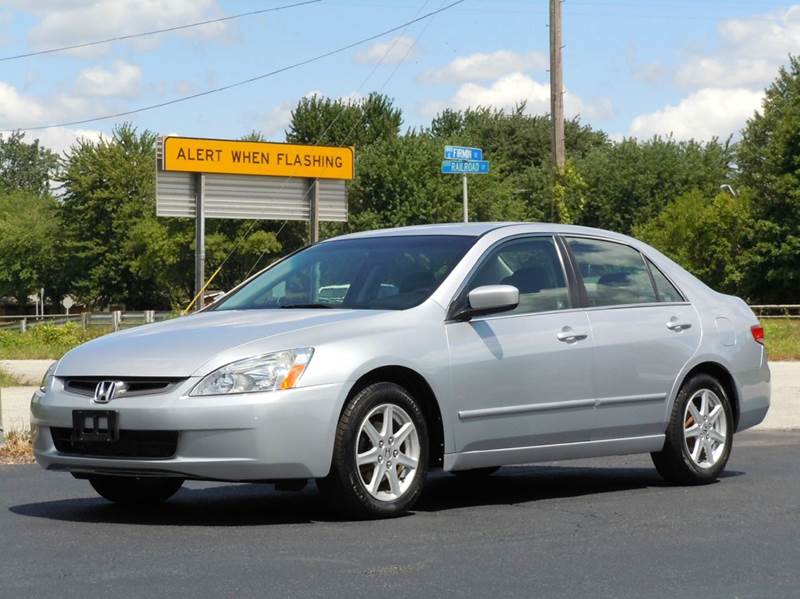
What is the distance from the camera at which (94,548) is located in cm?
699

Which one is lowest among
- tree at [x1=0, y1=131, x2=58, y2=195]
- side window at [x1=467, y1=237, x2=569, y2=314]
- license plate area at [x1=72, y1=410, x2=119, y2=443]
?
license plate area at [x1=72, y1=410, x2=119, y2=443]

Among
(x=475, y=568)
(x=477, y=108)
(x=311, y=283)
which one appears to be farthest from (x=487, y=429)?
(x=477, y=108)

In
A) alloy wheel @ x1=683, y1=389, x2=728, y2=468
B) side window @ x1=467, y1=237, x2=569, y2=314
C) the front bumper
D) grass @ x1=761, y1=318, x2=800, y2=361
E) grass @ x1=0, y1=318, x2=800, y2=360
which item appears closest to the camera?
the front bumper

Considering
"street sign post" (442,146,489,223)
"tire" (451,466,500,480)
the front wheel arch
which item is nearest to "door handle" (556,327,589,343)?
the front wheel arch

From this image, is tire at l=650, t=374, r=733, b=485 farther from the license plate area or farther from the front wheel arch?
the license plate area

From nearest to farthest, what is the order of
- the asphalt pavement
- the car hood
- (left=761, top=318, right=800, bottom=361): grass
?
the asphalt pavement < the car hood < (left=761, top=318, right=800, bottom=361): grass

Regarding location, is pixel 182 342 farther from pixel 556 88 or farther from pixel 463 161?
pixel 556 88

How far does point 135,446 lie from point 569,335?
273 cm

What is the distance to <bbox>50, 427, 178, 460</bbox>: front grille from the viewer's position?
757cm

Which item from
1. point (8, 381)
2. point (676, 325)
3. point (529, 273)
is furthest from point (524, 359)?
point (8, 381)

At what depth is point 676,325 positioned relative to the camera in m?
9.77

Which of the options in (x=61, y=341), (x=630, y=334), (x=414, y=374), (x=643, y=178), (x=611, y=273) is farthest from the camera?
(x=643, y=178)

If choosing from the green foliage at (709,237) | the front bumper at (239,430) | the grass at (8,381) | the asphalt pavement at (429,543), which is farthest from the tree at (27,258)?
the front bumper at (239,430)

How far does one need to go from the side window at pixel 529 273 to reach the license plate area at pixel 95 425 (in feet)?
7.27
